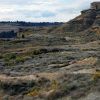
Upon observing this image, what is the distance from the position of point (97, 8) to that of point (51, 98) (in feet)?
386

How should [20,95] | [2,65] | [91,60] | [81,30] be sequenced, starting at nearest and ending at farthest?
[20,95]
[91,60]
[2,65]
[81,30]

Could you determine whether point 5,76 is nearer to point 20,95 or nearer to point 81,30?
point 20,95

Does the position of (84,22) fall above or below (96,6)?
below

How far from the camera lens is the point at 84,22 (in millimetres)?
123375

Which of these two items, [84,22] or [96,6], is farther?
[96,6]

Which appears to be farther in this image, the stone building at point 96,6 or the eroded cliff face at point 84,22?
the stone building at point 96,6

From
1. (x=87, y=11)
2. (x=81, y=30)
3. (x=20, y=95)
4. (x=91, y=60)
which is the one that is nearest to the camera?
(x=20, y=95)

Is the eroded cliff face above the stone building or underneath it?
underneath

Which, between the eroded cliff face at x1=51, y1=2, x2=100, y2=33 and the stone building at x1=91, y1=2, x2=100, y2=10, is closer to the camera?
the eroded cliff face at x1=51, y1=2, x2=100, y2=33

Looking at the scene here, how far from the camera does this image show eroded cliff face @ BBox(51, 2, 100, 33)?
120 meters

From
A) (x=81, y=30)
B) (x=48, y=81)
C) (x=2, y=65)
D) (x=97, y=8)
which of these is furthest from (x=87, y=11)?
(x=48, y=81)

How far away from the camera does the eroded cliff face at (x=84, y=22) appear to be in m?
120

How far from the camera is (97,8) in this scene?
133625mm

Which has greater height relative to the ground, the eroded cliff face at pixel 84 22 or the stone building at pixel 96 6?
the stone building at pixel 96 6
